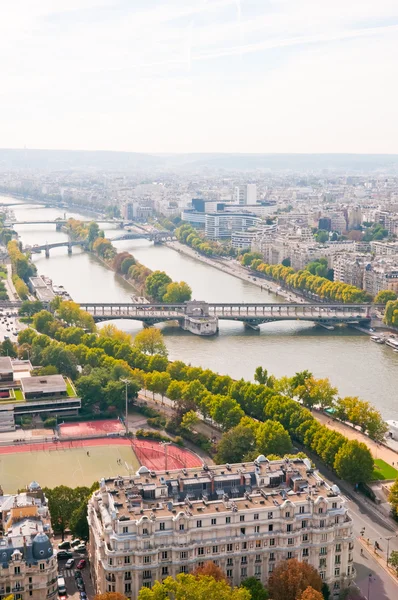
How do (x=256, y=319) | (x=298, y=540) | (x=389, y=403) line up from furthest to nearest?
(x=256, y=319)
(x=389, y=403)
(x=298, y=540)

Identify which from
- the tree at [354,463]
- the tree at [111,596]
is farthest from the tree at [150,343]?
the tree at [111,596]

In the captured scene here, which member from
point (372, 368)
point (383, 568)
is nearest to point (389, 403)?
point (372, 368)

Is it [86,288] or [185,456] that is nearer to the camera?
[185,456]

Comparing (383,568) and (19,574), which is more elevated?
(19,574)

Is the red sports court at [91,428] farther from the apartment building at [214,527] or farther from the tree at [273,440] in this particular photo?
the apartment building at [214,527]

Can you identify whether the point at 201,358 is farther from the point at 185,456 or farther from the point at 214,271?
the point at 214,271

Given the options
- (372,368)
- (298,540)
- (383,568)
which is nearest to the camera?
(298,540)

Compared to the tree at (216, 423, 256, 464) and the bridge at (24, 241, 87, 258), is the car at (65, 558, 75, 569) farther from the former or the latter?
the bridge at (24, 241, 87, 258)

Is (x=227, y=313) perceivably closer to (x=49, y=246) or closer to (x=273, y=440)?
(x=273, y=440)
